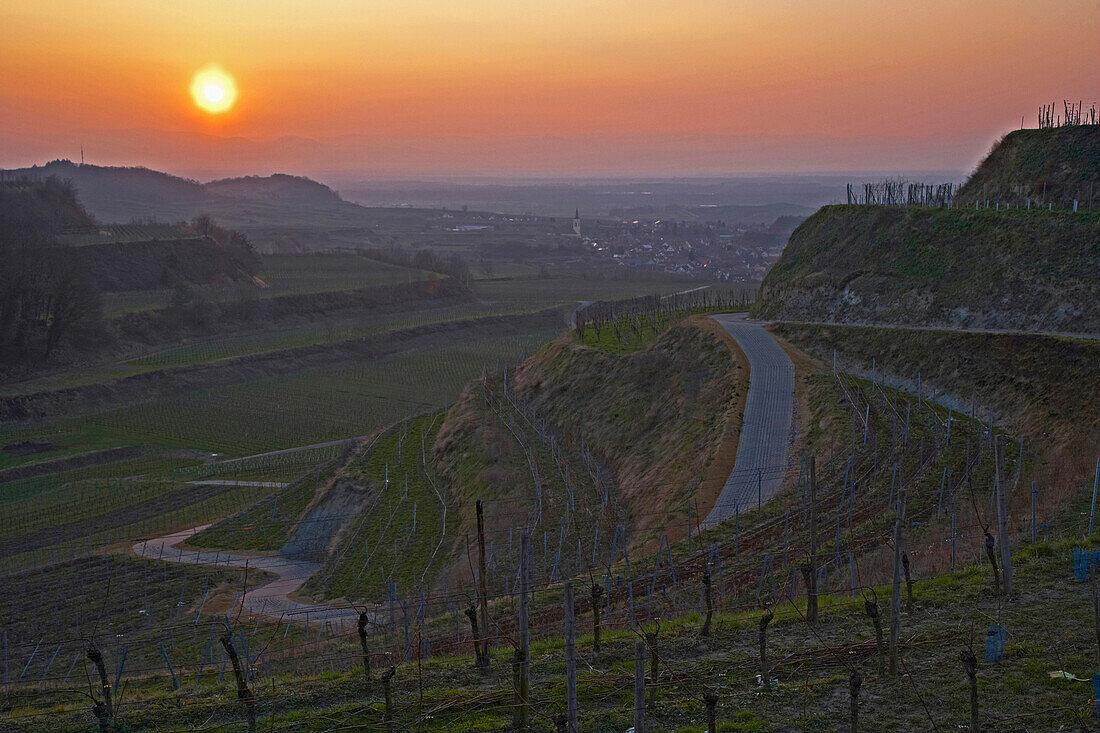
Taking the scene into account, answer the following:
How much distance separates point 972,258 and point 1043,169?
10211 millimetres

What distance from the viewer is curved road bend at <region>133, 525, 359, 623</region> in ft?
92.1

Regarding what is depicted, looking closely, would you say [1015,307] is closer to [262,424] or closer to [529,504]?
[529,504]

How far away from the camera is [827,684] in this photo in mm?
13141

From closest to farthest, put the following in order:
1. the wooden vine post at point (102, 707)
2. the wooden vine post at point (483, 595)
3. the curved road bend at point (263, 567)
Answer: the wooden vine post at point (102, 707)
the wooden vine post at point (483, 595)
the curved road bend at point (263, 567)

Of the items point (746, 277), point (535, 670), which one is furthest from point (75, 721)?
point (746, 277)

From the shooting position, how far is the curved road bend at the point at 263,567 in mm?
28062

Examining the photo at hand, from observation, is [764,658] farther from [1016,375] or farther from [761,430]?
[1016,375]

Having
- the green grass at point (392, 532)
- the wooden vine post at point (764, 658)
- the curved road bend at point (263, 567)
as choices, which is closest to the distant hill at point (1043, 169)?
the green grass at point (392, 532)

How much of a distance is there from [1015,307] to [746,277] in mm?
108323

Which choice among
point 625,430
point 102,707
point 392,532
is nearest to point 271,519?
point 392,532

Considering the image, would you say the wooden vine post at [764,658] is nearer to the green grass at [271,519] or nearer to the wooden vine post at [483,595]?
the wooden vine post at [483,595]

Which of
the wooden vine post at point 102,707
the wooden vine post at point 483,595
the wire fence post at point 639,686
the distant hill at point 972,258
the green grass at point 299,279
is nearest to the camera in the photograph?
the wire fence post at point 639,686

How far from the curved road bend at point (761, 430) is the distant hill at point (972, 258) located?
5112 mm

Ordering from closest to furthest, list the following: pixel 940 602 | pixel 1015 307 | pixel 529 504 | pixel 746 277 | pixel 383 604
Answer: pixel 940 602, pixel 383 604, pixel 529 504, pixel 1015 307, pixel 746 277
